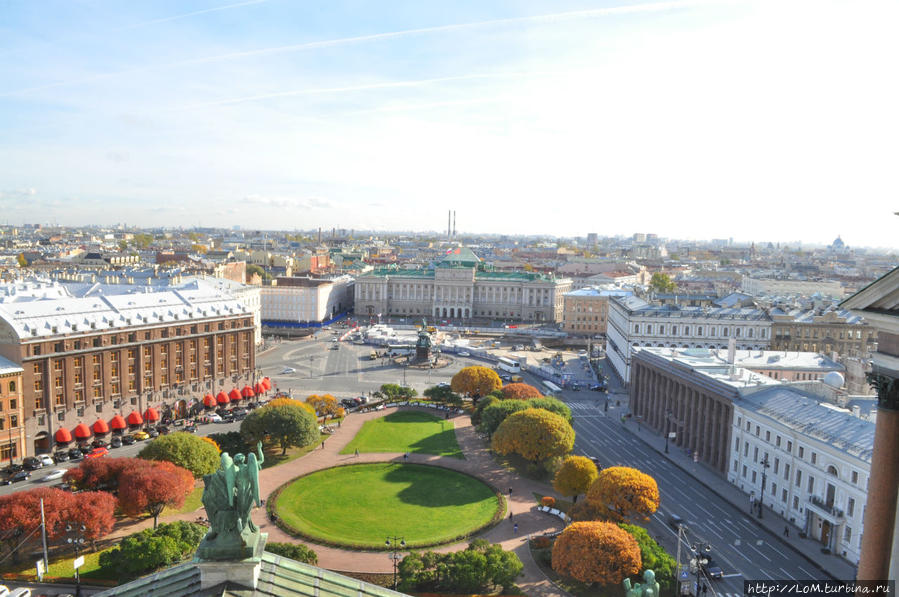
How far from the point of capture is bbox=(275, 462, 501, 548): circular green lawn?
161 ft

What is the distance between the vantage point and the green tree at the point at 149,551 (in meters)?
41.1

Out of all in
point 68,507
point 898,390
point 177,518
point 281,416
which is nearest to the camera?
point 898,390

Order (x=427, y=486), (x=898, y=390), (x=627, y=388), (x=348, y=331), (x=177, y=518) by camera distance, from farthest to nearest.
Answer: (x=348, y=331), (x=627, y=388), (x=427, y=486), (x=177, y=518), (x=898, y=390)

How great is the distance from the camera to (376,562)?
4466 centimetres

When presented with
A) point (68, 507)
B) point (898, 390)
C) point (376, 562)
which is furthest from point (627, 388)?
point (898, 390)

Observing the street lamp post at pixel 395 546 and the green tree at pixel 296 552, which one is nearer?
the green tree at pixel 296 552

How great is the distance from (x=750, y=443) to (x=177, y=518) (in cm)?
5211

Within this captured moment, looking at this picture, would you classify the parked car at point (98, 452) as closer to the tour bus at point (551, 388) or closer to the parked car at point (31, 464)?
the parked car at point (31, 464)

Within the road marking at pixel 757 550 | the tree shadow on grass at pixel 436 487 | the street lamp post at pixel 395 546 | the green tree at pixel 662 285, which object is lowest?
the tree shadow on grass at pixel 436 487

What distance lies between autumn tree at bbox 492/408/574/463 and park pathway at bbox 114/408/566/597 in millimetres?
3025

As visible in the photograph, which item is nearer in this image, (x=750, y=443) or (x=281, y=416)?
(x=750, y=443)

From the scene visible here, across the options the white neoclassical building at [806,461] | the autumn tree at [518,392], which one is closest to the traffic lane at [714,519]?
the white neoclassical building at [806,461]

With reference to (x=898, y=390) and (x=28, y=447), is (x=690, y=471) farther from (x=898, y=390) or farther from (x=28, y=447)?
(x=28, y=447)

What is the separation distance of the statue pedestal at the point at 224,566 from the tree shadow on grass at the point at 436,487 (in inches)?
1699
